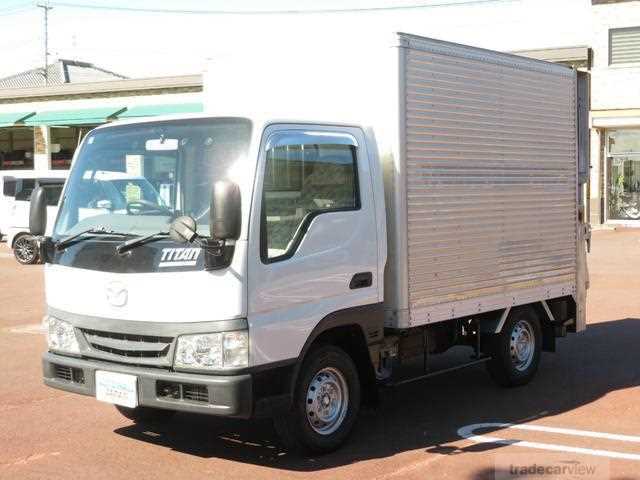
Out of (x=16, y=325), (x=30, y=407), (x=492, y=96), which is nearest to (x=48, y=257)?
(x=30, y=407)

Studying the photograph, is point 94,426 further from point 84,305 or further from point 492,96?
point 492,96

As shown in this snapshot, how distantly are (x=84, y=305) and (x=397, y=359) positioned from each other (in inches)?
95.8

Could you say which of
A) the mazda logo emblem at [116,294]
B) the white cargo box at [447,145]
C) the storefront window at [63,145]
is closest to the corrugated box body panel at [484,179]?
the white cargo box at [447,145]

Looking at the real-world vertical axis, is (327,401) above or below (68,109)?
below

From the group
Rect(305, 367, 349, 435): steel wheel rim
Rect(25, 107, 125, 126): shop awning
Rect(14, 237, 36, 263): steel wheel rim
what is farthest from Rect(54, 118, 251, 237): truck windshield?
Rect(25, 107, 125, 126): shop awning

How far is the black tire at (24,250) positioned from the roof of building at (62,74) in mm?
45338

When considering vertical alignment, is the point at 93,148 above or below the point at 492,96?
below

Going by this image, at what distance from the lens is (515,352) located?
810 cm

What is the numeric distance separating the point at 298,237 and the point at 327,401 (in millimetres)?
1178

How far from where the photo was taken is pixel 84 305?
5844 mm

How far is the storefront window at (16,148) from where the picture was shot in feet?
132

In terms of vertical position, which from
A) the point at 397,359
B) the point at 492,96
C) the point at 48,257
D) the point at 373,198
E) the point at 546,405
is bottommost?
the point at 546,405

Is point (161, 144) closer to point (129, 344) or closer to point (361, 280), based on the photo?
point (129, 344)

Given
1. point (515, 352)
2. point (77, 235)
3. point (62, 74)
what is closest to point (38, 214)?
point (77, 235)
